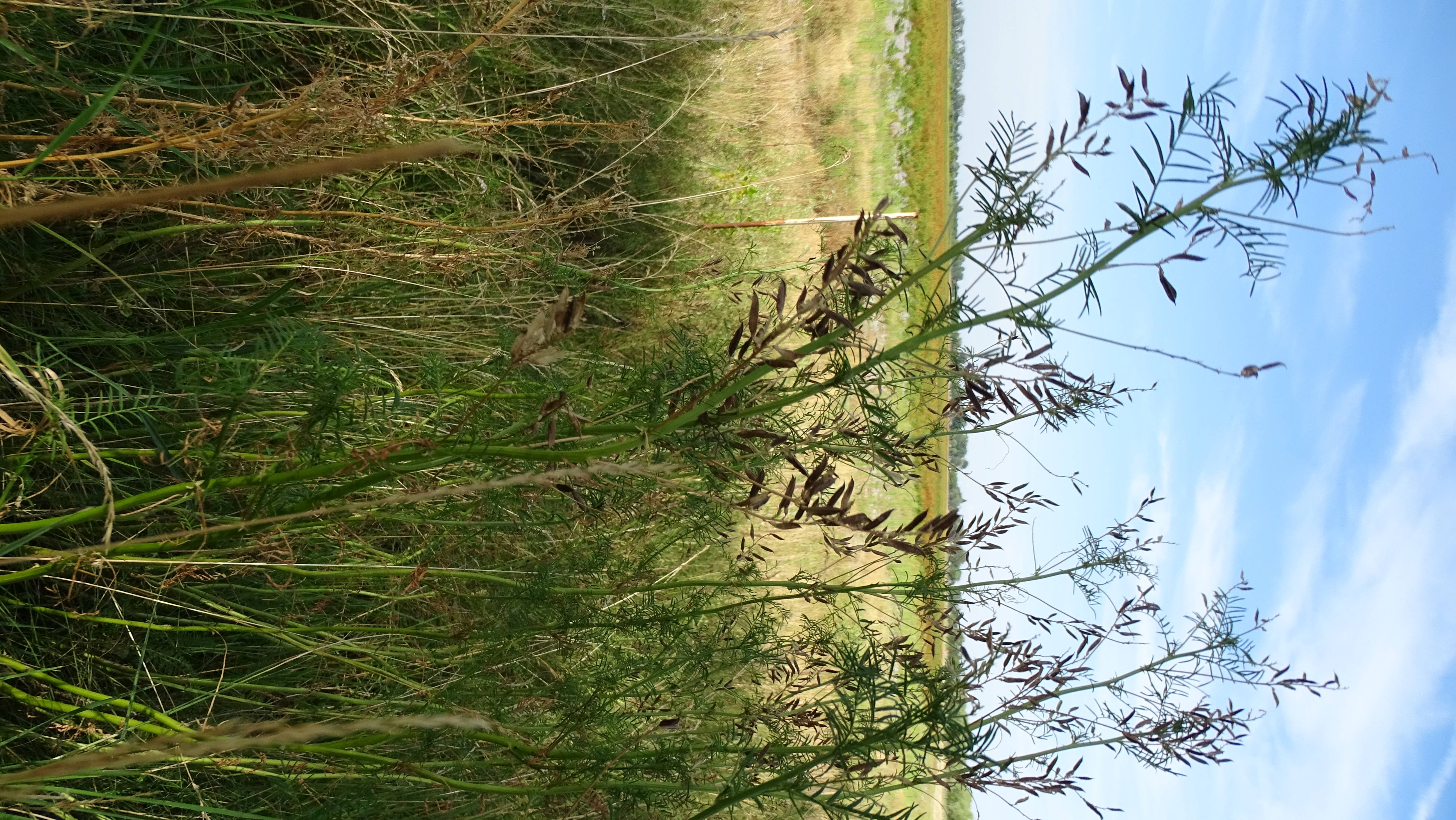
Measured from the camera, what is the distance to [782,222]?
5.02 m

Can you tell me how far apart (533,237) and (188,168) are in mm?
1133

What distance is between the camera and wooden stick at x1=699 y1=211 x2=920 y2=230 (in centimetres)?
463

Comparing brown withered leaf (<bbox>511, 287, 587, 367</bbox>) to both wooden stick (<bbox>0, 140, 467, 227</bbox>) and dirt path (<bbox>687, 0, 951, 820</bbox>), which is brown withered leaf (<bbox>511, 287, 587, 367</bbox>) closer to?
wooden stick (<bbox>0, 140, 467, 227</bbox>)

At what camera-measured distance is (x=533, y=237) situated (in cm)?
327

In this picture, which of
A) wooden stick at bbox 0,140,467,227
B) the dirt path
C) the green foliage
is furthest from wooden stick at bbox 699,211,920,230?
wooden stick at bbox 0,140,467,227

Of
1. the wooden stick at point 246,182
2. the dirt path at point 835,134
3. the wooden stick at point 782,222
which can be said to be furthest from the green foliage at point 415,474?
the dirt path at point 835,134

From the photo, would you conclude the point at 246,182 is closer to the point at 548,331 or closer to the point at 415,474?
the point at 548,331

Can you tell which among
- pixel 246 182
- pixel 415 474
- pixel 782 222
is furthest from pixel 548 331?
pixel 782 222

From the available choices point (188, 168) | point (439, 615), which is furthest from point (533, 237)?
point (439, 615)

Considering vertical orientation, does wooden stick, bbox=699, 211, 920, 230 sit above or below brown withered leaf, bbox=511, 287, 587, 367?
below

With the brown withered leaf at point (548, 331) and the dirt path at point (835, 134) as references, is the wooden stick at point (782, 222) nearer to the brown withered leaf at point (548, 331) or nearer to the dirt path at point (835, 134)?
the dirt path at point (835, 134)

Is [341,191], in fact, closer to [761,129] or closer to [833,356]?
[833,356]

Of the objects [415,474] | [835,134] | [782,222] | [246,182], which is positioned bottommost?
[415,474]

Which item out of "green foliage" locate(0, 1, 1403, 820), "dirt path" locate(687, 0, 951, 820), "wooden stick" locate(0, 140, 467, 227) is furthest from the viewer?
"dirt path" locate(687, 0, 951, 820)
